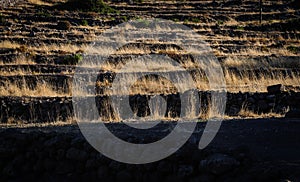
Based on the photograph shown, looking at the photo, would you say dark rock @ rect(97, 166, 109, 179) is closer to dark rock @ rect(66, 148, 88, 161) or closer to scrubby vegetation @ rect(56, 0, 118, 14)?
dark rock @ rect(66, 148, 88, 161)

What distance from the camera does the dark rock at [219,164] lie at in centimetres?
823

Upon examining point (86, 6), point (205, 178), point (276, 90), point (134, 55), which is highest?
point (86, 6)

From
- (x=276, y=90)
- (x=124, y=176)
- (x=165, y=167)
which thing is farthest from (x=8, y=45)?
(x=165, y=167)

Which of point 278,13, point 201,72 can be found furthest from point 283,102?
point 278,13

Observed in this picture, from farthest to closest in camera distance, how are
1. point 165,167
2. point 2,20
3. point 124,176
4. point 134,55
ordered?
point 2,20
point 134,55
point 124,176
point 165,167

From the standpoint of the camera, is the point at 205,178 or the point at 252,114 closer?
the point at 205,178

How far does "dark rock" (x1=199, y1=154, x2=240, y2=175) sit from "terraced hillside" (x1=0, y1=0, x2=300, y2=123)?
4.17 metres

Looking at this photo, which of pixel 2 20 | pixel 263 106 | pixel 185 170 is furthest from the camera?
pixel 2 20

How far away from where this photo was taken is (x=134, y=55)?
2144cm

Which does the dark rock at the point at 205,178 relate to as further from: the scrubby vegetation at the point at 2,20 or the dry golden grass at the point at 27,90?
the scrubby vegetation at the point at 2,20

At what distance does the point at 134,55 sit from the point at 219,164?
13.5 m

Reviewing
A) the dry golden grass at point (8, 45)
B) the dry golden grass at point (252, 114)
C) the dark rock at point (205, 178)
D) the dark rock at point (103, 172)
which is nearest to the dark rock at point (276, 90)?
the dry golden grass at point (252, 114)

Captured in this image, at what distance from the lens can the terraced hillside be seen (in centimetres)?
1337

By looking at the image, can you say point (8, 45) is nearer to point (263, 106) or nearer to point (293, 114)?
point (263, 106)
